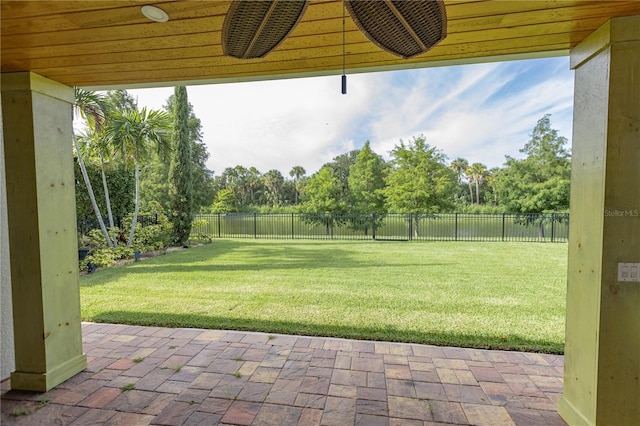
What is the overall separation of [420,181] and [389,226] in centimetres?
243

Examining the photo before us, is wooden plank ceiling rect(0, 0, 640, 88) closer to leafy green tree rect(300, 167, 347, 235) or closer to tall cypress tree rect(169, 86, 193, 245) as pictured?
tall cypress tree rect(169, 86, 193, 245)

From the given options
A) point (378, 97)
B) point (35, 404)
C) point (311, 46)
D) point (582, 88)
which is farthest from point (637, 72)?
point (378, 97)

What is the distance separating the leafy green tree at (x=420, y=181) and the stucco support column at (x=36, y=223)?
470 inches

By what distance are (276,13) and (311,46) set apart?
2.54ft

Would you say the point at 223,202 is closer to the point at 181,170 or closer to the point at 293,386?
the point at 181,170

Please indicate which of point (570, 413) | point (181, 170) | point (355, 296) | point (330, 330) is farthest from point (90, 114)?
point (570, 413)

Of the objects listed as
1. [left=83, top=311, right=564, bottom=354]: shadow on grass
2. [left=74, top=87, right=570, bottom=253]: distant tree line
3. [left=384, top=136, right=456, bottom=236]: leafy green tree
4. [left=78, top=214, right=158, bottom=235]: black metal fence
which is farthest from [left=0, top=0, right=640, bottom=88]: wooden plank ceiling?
Result: [left=384, top=136, right=456, bottom=236]: leafy green tree

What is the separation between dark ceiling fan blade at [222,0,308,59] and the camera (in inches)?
38.7

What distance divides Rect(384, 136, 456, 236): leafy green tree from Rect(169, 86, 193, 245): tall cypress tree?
8247 millimetres

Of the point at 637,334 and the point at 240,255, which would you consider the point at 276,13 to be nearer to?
the point at 637,334

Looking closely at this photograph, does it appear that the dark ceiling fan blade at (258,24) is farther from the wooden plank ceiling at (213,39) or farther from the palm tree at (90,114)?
the palm tree at (90,114)

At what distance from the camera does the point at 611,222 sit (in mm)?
1425

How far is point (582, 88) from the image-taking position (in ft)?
5.32

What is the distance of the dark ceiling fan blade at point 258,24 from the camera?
98 cm
